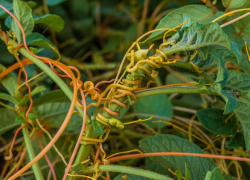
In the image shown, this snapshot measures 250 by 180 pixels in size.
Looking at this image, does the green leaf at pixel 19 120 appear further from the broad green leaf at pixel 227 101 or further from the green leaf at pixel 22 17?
the broad green leaf at pixel 227 101

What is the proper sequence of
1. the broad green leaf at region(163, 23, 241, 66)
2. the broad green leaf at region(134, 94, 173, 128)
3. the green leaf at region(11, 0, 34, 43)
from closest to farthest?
the broad green leaf at region(163, 23, 241, 66) < the green leaf at region(11, 0, 34, 43) < the broad green leaf at region(134, 94, 173, 128)

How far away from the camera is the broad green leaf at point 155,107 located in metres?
0.54

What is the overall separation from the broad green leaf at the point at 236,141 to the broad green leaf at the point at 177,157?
5 cm

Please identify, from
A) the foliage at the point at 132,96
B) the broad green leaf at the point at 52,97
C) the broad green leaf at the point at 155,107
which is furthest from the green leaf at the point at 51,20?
the broad green leaf at the point at 155,107

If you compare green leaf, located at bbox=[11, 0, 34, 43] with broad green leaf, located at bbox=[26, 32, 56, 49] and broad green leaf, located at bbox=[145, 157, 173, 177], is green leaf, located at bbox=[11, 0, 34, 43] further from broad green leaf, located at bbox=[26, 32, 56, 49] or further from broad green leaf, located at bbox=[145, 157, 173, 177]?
broad green leaf, located at bbox=[145, 157, 173, 177]

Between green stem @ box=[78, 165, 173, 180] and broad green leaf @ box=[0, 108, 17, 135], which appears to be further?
broad green leaf @ box=[0, 108, 17, 135]

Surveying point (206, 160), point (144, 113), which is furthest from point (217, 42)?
point (144, 113)

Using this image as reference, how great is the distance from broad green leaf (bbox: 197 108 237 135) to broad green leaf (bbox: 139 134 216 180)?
0.04 meters

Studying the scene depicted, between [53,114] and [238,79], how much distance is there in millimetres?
315

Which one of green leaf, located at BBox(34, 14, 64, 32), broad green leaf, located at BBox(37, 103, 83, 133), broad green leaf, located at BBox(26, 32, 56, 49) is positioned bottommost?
broad green leaf, located at BBox(37, 103, 83, 133)

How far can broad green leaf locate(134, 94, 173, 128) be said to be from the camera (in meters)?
0.54

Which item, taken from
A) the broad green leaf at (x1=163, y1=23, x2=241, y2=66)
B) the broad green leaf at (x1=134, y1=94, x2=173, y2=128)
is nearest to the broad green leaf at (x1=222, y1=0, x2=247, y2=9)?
the broad green leaf at (x1=163, y1=23, x2=241, y2=66)

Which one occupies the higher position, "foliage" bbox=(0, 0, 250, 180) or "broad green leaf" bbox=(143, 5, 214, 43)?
"broad green leaf" bbox=(143, 5, 214, 43)

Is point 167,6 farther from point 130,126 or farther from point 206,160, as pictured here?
point 206,160
